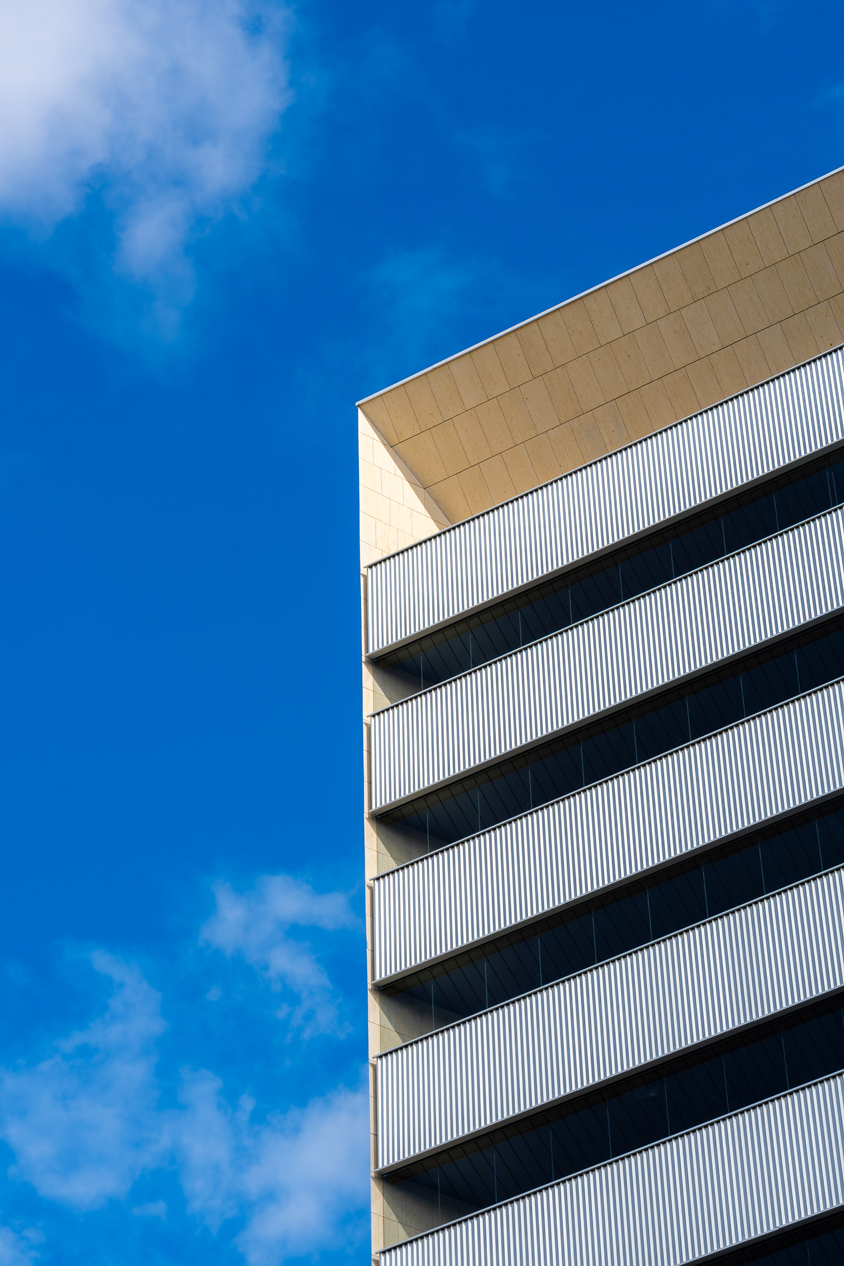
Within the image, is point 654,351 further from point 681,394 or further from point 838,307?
point 838,307

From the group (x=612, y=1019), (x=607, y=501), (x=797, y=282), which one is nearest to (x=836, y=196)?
(x=797, y=282)

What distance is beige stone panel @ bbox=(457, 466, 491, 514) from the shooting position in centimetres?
5569

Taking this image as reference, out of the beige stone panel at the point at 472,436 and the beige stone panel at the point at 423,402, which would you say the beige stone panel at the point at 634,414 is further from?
the beige stone panel at the point at 423,402

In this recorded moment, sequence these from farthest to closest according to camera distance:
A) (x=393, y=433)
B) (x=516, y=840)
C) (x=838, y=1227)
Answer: (x=393, y=433) < (x=516, y=840) < (x=838, y=1227)

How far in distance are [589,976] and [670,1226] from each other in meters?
5.81

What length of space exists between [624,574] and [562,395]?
6.68 m

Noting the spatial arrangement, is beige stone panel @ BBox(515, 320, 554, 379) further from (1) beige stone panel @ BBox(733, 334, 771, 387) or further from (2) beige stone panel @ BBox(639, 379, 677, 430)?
(1) beige stone panel @ BBox(733, 334, 771, 387)

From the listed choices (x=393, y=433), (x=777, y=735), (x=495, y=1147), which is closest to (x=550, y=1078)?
(x=495, y=1147)

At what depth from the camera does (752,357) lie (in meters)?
52.8

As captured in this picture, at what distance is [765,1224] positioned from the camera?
3984 cm

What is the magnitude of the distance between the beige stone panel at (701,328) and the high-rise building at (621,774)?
0.07 meters

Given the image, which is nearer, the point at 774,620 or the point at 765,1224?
the point at 765,1224

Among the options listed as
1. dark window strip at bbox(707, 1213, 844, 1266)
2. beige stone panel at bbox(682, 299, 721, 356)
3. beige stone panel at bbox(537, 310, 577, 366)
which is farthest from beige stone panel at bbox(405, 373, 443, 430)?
dark window strip at bbox(707, 1213, 844, 1266)

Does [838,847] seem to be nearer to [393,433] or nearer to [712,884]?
[712,884]
